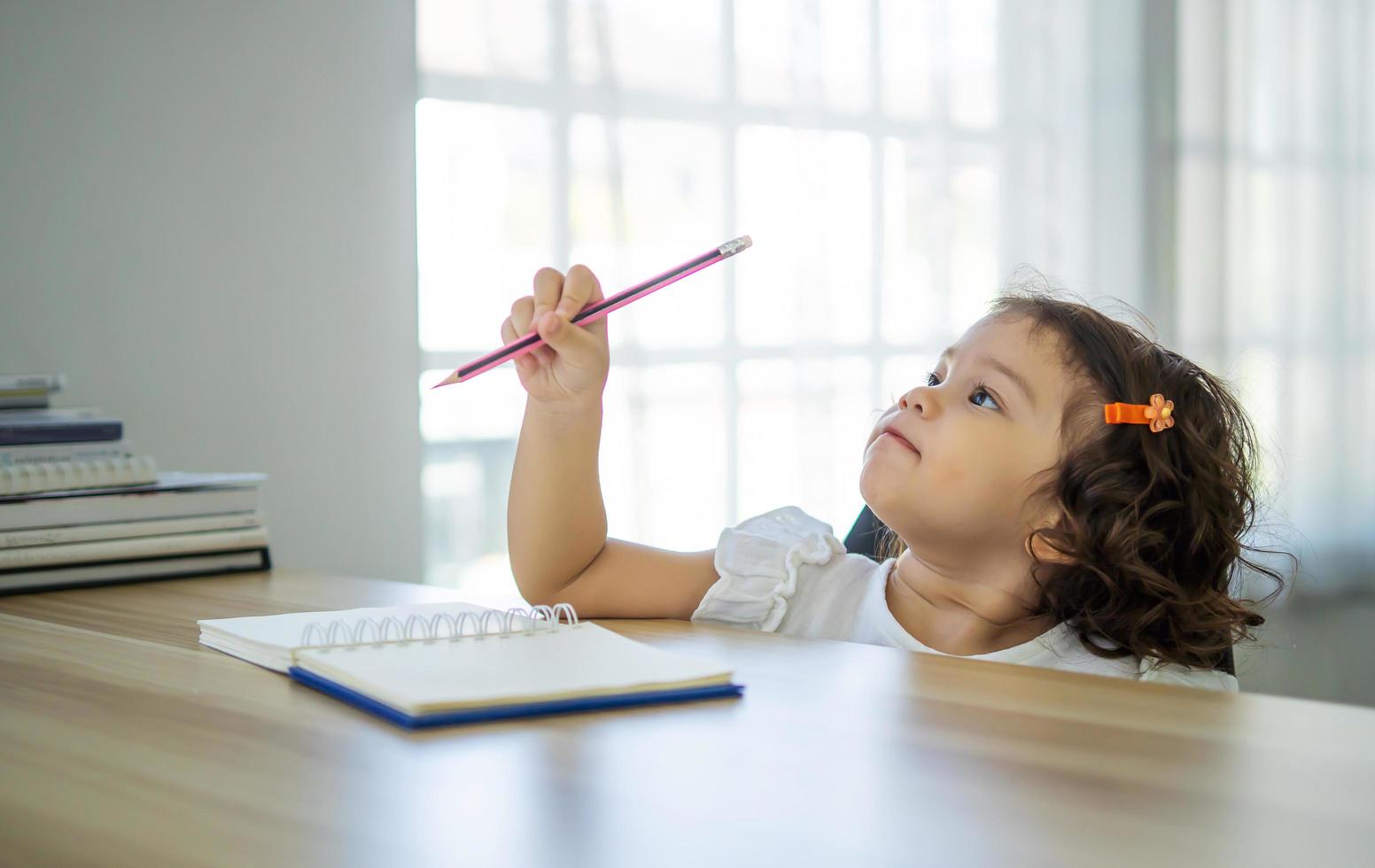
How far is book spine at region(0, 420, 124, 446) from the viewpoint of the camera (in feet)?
3.95

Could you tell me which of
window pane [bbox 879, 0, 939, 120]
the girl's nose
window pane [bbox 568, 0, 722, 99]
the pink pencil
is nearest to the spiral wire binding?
the pink pencil

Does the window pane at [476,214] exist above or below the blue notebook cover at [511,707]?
above

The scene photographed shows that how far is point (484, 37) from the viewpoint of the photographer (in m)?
2.28

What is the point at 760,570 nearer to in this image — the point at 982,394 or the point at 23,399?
the point at 982,394

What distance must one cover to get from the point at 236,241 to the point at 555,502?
3.62ft

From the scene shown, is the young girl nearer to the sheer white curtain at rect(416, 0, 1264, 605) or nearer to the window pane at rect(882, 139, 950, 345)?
the sheer white curtain at rect(416, 0, 1264, 605)

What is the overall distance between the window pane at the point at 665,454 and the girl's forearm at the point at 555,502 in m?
1.27

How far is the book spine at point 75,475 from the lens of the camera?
1181 mm

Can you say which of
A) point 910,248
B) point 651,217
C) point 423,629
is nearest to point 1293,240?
point 910,248

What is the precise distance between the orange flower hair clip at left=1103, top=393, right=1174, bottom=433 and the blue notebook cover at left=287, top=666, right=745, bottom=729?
1.91ft

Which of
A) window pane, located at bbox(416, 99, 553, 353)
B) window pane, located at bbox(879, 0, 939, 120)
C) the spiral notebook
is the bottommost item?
the spiral notebook

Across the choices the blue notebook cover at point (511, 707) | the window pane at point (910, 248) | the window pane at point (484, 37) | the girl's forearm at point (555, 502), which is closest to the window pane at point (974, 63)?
the window pane at point (910, 248)

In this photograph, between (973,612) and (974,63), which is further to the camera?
(974,63)

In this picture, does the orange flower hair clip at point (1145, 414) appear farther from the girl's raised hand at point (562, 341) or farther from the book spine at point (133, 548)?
the book spine at point (133, 548)
